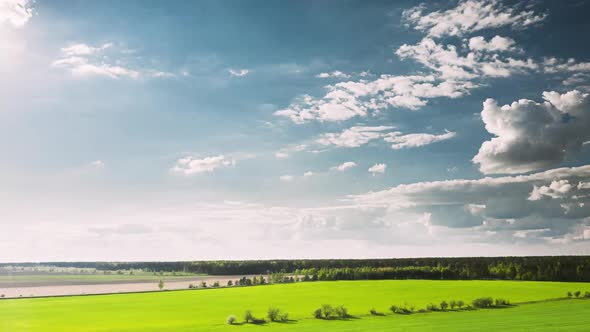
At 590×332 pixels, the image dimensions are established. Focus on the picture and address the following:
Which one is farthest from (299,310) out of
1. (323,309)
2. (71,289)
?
(71,289)

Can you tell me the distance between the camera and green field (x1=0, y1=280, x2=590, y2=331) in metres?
61.1

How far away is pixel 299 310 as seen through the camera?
86.1 meters

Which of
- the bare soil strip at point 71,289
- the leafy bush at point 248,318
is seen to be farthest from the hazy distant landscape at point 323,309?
the bare soil strip at point 71,289

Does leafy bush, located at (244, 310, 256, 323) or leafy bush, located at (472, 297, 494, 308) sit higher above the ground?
leafy bush, located at (472, 297, 494, 308)

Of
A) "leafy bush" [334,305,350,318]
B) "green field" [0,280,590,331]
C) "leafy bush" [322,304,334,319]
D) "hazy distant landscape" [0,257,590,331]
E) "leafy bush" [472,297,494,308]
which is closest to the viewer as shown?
"green field" [0,280,590,331]

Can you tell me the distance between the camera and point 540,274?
158m

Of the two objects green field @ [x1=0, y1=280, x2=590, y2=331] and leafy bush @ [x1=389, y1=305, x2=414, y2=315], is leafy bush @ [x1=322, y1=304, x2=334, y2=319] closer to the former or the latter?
green field @ [x1=0, y1=280, x2=590, y2=331]

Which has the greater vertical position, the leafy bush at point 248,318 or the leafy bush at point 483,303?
the leafy bush at point 483,303

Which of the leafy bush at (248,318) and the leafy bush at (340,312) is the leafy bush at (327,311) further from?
the leafy bush at (248,318)

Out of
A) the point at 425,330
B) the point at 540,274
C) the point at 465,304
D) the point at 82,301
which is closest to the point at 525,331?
the point at 425,330

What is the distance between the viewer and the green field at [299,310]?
200 feet

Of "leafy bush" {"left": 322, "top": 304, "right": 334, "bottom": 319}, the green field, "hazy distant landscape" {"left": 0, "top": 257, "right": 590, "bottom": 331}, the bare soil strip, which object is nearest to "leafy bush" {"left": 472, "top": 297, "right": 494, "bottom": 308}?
"hazy distant landscape" {"left": 0, "top": 257, "right": 590, "bottom": 331}

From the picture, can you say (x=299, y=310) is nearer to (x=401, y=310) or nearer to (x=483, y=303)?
(x=401, y=310)

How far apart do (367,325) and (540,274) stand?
115 m
